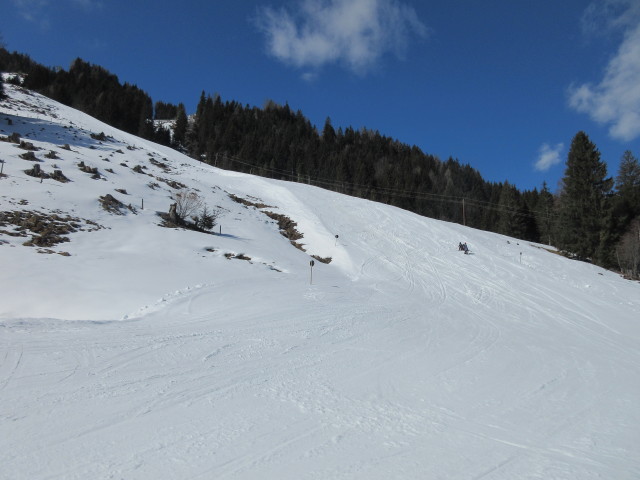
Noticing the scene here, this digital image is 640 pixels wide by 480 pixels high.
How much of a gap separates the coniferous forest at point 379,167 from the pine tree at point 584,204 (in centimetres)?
10

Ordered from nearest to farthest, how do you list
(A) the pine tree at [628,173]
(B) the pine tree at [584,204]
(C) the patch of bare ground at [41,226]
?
(C) the patch of bare ground at [41,226]
(B) the pine tree at [584,204]
(A) the pine tree at [628,173]

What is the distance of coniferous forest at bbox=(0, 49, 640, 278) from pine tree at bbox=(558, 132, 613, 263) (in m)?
0.10

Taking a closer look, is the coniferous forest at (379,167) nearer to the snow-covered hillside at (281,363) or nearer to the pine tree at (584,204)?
the pine tree at (584,204)

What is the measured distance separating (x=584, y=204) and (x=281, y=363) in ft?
144

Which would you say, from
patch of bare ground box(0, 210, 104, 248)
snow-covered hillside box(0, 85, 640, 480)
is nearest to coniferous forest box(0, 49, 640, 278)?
snow-covered hillside box(0, 85, 640, 480)

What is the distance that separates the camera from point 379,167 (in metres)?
82.9

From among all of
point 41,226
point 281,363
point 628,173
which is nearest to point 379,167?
point 628,173

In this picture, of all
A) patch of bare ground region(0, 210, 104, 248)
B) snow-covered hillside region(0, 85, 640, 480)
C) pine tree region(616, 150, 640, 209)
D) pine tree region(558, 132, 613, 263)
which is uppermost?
pine tree region(616, 150, 640, 209)

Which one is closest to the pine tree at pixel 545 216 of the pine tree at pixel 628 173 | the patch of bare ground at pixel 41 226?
the pine tree at pixel 628 173

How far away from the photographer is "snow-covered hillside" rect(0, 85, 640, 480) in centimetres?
360

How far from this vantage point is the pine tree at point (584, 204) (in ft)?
120

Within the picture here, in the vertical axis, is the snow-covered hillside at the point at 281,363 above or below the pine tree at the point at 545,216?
below

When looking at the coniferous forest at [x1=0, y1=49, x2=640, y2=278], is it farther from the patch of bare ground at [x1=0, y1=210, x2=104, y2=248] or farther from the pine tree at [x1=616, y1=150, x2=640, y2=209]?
the patch of bare ground at [x1=0, y1=210, x2=104, y2=248]

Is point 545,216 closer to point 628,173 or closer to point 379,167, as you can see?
point 628,173
